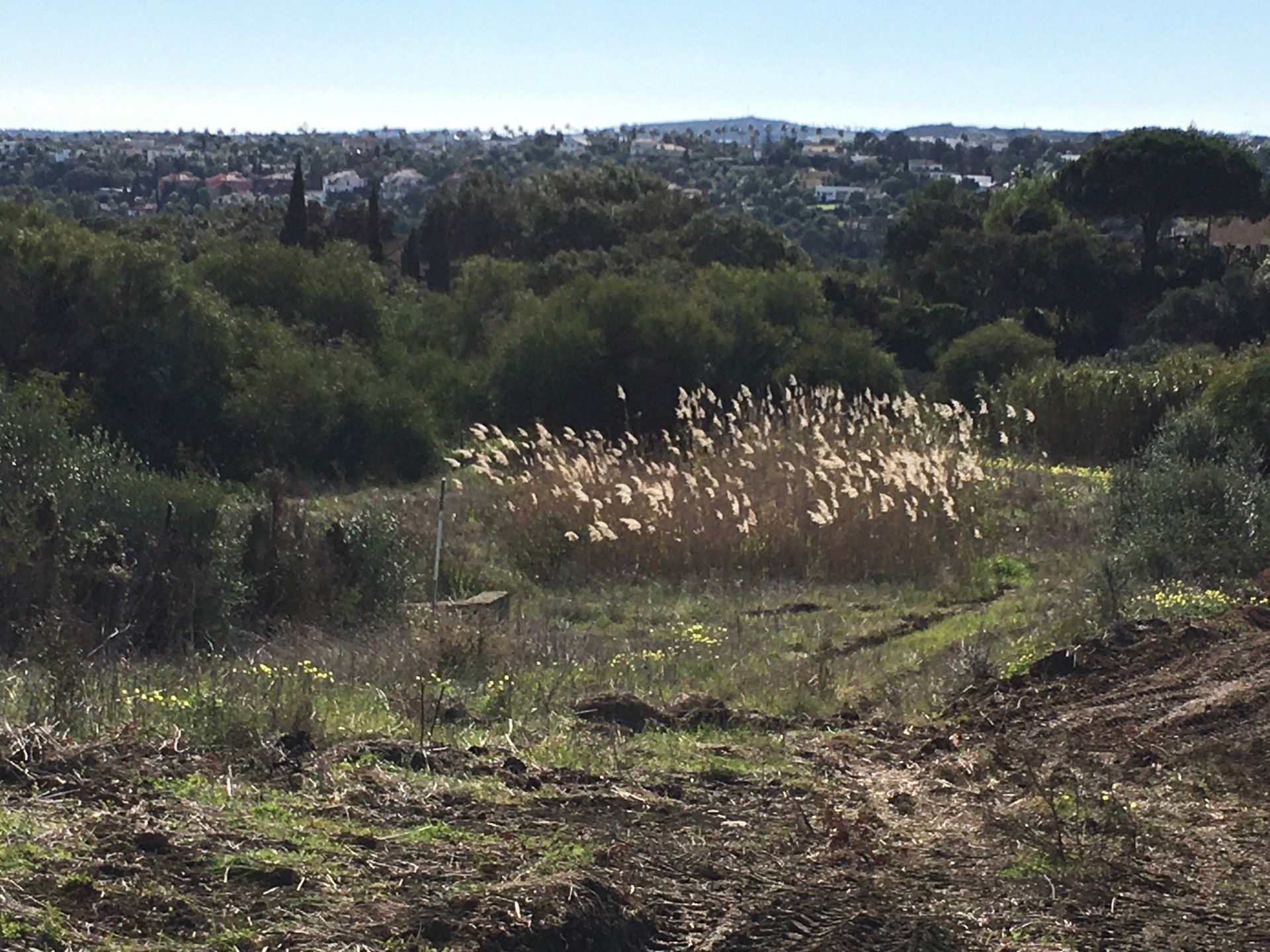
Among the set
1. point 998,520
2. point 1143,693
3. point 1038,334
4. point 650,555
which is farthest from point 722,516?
point 1038,334

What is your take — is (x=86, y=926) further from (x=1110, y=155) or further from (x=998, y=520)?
Answer: (x=1110, y=155)

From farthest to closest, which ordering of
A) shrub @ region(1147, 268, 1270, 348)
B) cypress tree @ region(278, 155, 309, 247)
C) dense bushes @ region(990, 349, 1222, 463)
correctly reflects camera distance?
1. cypress tree @ region(278, 155, 309, 247)
2. shrub @ region(1147, 268, 1270, 348)
3. dense bushes @ region(990, 349, 1222, 463)

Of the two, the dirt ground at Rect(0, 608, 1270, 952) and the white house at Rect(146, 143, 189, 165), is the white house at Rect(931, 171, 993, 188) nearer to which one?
the white house at Rect(146, 143, 189, 165)

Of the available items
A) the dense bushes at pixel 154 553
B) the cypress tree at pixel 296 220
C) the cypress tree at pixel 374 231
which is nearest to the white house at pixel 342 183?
the cypress tree at pixel 374 231

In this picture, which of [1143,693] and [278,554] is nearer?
[1143,693]

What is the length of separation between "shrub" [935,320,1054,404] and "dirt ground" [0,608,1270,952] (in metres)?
23.9

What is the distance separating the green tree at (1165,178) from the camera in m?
→ 48.0

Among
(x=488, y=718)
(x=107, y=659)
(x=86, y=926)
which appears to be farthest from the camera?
(x=107, y=659)

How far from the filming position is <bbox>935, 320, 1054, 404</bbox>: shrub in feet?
99.8

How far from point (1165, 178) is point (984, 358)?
21250 millimetres

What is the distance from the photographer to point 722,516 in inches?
571

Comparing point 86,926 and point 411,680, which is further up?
point 86,926

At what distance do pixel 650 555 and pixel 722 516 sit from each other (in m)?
0.78

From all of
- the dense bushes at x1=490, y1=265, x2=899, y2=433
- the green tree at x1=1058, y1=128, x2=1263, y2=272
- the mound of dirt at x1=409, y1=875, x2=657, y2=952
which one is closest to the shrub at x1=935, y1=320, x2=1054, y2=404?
the dense bushes at x1=490, y1=265, x2=899, y2=433
